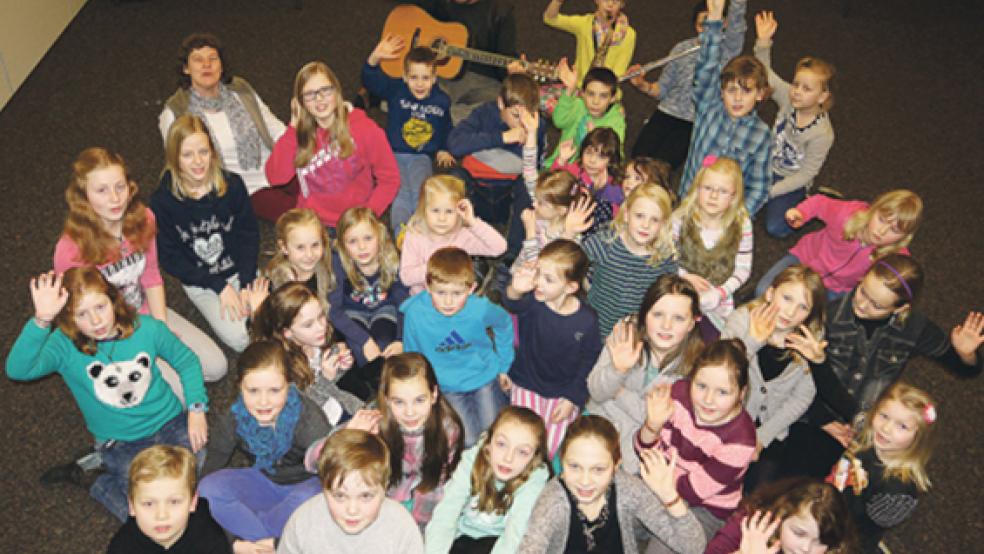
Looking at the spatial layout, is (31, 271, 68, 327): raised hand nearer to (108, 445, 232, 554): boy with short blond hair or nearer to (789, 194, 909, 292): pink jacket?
(108, 445, 232, 554): boy with short blond hair

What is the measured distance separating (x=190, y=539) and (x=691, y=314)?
1836 millimetres

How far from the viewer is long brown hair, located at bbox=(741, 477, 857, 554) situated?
2488 millimetres

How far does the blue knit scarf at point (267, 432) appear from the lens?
2867 millimetres

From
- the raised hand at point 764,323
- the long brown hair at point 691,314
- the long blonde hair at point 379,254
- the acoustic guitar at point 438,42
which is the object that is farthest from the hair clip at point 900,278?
the acoustic guitar at point 438,42

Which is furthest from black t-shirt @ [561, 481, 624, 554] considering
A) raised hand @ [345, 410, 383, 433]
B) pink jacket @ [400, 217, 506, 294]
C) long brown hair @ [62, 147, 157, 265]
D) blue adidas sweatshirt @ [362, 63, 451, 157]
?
blue adidas sweatshirt @ [362, 63, 451, 157]

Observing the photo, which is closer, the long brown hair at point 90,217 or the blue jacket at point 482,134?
the long brown hair at point 90,217

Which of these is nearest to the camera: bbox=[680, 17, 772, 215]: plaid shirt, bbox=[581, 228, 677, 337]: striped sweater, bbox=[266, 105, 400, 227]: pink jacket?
bbox=[581, 228, 677, 337]: striped sweater

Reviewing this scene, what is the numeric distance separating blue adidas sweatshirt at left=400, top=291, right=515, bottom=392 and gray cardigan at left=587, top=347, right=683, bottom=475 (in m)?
0.39

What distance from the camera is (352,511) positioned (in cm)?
248

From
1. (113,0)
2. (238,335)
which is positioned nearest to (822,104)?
(238,335)

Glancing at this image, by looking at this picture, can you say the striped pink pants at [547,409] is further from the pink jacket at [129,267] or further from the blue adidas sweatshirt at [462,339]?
the pink jacket at [129,267]

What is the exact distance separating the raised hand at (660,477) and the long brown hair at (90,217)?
2.16 m

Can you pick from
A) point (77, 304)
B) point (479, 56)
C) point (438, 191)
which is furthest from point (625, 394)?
point (479, 56)

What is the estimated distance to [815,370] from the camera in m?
3.24
